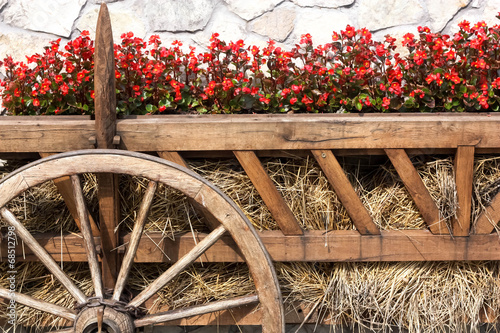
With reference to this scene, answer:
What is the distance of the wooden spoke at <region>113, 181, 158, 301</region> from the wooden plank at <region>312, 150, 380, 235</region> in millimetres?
573

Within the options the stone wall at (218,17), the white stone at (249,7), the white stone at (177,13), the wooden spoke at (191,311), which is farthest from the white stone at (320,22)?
the wooden spoke at (191,311)

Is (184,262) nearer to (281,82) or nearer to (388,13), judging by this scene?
(281,82)

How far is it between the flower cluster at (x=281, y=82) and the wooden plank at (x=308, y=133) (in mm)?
234

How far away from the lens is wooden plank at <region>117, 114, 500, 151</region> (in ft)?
5.40

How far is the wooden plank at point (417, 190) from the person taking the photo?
5.52ft

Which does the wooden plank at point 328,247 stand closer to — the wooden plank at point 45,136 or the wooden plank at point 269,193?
the wooden plank at point 269,193

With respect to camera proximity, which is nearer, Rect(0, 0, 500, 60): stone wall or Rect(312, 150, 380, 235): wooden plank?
Rect(312, 150, 380, 235): wooden plank

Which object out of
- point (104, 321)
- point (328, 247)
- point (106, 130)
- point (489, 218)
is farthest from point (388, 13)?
point (104, 321)

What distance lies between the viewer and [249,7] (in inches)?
86.4

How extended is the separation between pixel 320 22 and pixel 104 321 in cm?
154

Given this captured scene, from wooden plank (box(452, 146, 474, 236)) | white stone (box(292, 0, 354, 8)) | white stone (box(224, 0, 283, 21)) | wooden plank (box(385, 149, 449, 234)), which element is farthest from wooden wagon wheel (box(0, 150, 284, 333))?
white stone (box(292, 0, 354, 8))

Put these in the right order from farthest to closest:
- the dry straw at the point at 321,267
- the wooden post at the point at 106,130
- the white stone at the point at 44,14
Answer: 1. the white stone at the point at 44,14
2. the dry straw at the point at 321,267
3. the wooden post at the point at 106,130

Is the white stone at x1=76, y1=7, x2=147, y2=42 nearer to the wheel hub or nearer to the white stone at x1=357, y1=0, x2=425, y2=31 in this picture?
the white stone at x1=357, y1=0, x2=425, y2=31

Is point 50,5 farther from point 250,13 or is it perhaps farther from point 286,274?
point 286,274
